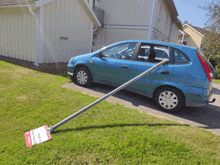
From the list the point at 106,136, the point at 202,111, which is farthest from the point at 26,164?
the point at 202,111

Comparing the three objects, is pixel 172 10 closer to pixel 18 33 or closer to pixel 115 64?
pixel 18 33

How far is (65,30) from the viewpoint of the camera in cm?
929

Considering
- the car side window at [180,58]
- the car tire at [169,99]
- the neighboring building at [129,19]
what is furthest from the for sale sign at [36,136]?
the neighboring building at [129,19]

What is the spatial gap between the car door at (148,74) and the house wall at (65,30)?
6039 millimetres

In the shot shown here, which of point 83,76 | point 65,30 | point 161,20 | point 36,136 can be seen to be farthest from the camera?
point 161,20

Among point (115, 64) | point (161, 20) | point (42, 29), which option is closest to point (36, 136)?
point (115, 64)

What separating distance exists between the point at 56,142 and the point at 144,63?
2.87m

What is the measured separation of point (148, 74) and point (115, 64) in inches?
41.1

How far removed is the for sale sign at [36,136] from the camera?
2490 mm

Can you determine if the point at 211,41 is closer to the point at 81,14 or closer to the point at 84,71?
the point at 81,14

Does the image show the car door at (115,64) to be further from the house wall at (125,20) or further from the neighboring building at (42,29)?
the house wall at (125,20)

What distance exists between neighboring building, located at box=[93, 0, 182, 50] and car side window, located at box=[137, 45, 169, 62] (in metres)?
8.94

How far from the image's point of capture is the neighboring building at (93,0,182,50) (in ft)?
40.8

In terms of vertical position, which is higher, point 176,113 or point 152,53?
point 152,53
